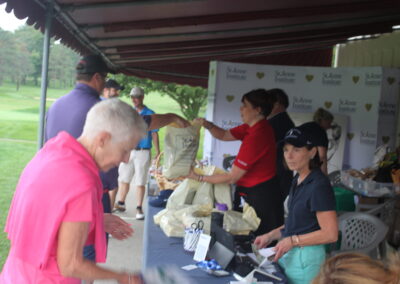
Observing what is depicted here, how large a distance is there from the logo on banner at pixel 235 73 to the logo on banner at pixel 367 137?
1.76m

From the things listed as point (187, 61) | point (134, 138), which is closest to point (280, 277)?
point (134, 138)

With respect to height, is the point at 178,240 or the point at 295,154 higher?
the point at 295,154

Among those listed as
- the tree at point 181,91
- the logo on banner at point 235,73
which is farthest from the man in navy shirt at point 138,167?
the tree at point 181,91

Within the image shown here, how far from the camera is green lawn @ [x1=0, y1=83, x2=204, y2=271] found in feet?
28.9

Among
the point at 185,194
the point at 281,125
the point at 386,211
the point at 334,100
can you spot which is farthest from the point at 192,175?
the point at 334,100

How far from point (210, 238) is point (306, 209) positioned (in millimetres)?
500

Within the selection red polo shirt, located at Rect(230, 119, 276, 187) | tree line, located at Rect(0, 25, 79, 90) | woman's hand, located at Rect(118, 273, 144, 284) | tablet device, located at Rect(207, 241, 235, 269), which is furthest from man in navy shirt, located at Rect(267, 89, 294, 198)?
tree line, located at Rect(0, 25, 79, 90)

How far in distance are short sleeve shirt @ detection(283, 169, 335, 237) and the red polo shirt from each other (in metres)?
0.74

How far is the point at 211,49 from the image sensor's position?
630cm

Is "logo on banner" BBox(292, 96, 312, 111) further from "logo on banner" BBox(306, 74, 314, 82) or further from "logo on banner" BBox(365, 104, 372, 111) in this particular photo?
"logo on banner" BBox(365, 104, 372, 111)

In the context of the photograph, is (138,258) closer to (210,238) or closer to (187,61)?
(210,238)

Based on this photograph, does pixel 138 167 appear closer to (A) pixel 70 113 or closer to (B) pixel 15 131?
(A) pixel 70 113

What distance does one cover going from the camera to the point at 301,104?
622 cm

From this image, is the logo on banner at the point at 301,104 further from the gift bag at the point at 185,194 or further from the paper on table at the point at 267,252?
the paper on table at the point at 267,252
